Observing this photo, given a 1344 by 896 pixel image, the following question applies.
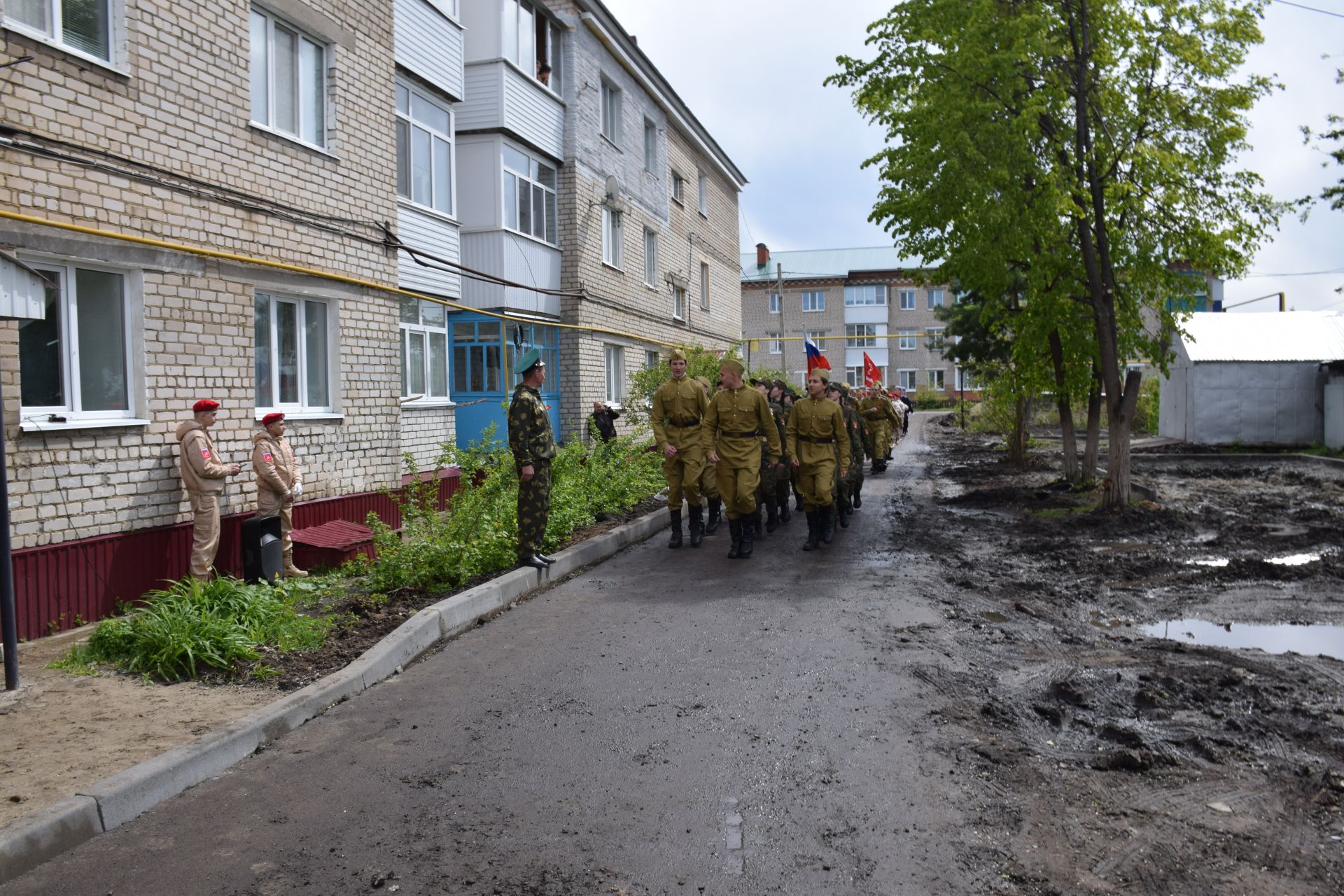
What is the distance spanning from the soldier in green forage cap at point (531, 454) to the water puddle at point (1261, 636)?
5014 mm

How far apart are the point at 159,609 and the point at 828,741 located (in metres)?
4.46

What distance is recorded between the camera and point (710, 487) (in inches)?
471

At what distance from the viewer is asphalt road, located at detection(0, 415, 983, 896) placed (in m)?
3.61

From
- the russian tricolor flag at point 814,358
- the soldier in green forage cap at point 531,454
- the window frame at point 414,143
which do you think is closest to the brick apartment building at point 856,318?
the russian tricolor flag at point 814,358

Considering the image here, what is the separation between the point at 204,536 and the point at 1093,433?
43.1 ft

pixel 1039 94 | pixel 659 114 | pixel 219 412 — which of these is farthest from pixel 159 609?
pixel 659 114

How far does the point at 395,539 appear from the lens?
28.3 feet

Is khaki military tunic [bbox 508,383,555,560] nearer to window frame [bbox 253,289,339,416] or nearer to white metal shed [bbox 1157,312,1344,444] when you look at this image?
window frame [bbox 253,289,339,416]

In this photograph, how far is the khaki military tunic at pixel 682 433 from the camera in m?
11.3

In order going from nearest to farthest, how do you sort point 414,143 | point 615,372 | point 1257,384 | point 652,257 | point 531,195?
point 414,143
point 531,195
point 615,372
point 652,257
point 1257,384

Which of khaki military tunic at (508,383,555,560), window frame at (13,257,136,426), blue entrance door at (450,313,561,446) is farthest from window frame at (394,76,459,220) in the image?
khaki military tunic at (508,383,555,560)

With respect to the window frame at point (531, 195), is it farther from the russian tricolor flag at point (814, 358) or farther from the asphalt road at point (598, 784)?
the asphalt road at point (598, 784)

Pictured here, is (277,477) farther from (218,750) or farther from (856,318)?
(856,318)

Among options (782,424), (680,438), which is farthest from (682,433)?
(782,424)
